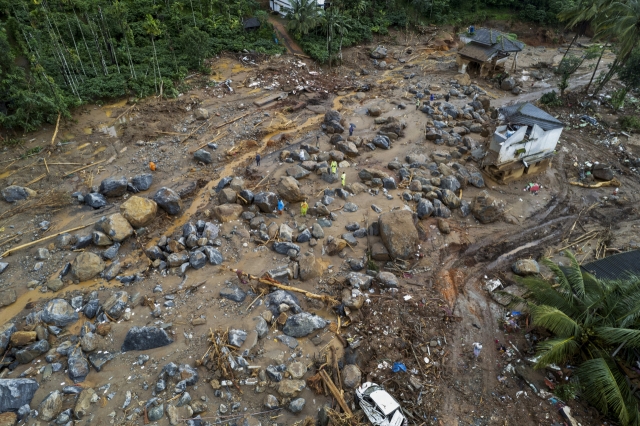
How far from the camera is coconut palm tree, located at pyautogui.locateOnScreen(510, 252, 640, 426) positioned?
8.45m

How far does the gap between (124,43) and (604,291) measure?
26.7m

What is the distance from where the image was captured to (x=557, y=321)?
9.18 metres

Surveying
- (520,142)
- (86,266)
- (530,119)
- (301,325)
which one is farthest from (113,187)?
(530,119)

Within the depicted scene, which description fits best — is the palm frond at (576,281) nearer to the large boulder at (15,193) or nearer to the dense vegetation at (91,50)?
the large boulder at (15,193)

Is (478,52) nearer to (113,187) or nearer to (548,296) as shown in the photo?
(548,296)

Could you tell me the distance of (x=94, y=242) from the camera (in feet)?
41.3

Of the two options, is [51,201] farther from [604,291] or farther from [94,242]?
[604,291]

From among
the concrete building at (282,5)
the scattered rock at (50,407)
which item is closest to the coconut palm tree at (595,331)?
the scattered rock at (50,407)

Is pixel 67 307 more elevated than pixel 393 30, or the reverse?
pixel 393 30

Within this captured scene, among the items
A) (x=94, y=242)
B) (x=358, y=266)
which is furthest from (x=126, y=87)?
(x=358, y=266)

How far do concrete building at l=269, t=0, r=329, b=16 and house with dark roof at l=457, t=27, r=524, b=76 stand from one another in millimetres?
11242

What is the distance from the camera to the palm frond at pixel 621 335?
8.21m

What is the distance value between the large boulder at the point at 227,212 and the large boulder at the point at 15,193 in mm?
7150

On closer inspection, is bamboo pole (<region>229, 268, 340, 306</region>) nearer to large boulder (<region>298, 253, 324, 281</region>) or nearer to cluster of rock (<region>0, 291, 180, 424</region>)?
large boulder (<region>298, 253, 324, 281</region>)
